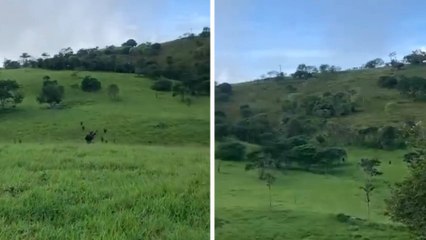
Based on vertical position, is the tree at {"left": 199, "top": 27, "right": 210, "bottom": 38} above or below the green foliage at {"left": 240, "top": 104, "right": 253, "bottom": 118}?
above

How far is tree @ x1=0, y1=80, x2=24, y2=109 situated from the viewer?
4090 millimetres

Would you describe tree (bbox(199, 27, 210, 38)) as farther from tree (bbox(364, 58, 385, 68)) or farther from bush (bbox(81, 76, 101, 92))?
tree (bbox(364, 58, 385, 68))

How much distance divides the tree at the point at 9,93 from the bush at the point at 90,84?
0.34m

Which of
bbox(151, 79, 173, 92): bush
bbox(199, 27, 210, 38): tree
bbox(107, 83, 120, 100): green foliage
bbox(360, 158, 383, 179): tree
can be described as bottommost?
bbox(360, 158, 383, 179): tree

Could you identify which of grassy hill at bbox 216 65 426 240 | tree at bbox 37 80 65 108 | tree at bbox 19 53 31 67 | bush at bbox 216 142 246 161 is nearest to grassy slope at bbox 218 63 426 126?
grassy hill at bbox 216 65 426 240

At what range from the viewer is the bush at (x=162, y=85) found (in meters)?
4.14

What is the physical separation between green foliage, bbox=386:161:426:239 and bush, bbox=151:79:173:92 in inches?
52.4

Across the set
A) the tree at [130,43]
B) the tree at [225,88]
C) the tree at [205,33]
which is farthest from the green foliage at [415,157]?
the tree at [130,43]

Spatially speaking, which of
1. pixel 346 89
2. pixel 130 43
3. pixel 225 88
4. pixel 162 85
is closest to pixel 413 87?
pixel 346 89

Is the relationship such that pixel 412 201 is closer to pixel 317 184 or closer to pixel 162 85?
pixel 317 184

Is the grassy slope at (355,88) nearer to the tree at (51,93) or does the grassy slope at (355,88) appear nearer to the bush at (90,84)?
the bush at (90,84)

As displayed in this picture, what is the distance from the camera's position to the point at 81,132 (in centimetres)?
411

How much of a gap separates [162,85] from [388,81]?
124cm

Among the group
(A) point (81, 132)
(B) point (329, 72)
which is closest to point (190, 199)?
(A) point (81, 132)
